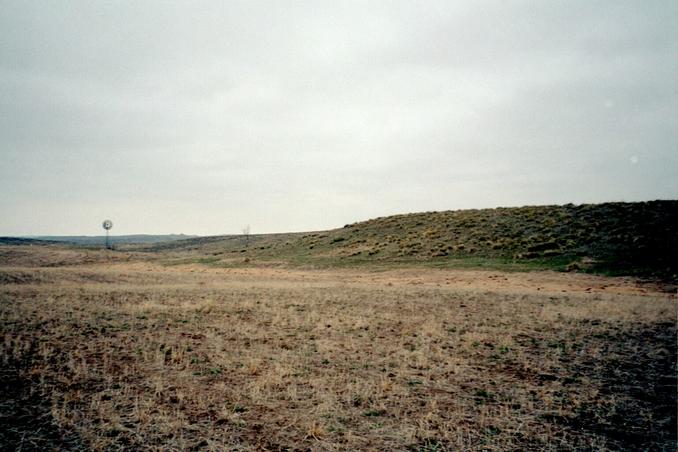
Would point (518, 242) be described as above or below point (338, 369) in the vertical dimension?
above

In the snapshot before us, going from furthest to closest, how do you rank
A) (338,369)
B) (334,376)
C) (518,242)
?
(518,242)
(338,369)
(334,376)

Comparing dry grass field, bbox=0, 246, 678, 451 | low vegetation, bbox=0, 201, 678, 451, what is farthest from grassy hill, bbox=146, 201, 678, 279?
dry grass field, bbox=0, 246, 678, 451

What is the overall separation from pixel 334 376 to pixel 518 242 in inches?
1469

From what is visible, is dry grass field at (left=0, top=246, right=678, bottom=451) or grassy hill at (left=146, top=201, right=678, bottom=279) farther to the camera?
grassy hill at (left=146, top=201, right=678, bottom=279)

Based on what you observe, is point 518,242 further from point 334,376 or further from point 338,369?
point 334,376

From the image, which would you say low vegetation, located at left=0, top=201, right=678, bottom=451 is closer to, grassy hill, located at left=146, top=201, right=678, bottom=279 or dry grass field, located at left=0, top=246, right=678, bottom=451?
dry grass field, located at left=0, top=246, right=678, bottom=451

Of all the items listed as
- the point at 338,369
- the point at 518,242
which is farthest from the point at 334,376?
the point at 518,242

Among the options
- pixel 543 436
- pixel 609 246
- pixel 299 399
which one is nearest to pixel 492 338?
pixel 543 436

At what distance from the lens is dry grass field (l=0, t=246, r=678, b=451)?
5.84m

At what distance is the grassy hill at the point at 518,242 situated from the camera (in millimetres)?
32031

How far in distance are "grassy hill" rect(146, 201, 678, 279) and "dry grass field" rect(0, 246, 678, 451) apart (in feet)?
54.8

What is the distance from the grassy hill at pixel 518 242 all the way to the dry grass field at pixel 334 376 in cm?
1670

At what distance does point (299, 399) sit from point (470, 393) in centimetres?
353

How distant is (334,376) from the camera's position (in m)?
8.52
